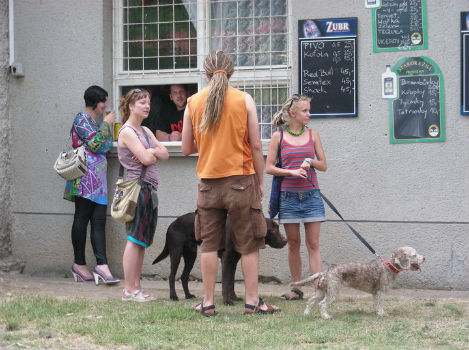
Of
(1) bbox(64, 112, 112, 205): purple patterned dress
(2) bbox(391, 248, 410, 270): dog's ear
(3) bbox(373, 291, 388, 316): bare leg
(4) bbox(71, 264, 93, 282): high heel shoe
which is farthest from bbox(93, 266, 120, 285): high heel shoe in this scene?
(2) bbox(391, 248, 410, 270): dog's ear

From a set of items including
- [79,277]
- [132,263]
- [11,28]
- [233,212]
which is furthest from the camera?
[11,28]

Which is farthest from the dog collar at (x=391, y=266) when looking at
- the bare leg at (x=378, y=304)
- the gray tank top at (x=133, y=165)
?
the gray tank top at (x=133, y=165)

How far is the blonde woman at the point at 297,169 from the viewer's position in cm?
650

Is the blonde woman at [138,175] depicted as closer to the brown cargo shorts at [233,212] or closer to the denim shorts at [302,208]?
the brown cargo shorts at [233,212]

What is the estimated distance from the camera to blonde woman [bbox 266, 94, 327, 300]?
6.50m

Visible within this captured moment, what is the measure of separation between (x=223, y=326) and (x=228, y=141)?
1384mm

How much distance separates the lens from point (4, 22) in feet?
27.2

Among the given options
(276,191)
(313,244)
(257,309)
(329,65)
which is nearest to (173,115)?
(329,65)

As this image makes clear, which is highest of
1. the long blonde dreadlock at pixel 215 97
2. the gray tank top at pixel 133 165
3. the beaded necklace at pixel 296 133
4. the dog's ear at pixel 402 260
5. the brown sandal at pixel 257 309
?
the long blonde dreadlock at pixel 215 97

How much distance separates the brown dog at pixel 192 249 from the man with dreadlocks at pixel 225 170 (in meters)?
0.55

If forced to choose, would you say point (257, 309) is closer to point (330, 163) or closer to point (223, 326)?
point (223, 326)

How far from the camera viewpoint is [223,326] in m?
5.41

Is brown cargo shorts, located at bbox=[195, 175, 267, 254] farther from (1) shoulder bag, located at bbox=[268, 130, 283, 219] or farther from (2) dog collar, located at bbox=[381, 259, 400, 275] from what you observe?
(2) dog collar, located at bbox=[381, 259, 400, 275]

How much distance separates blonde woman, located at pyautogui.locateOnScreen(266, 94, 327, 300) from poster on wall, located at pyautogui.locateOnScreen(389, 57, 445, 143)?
3.83ft
